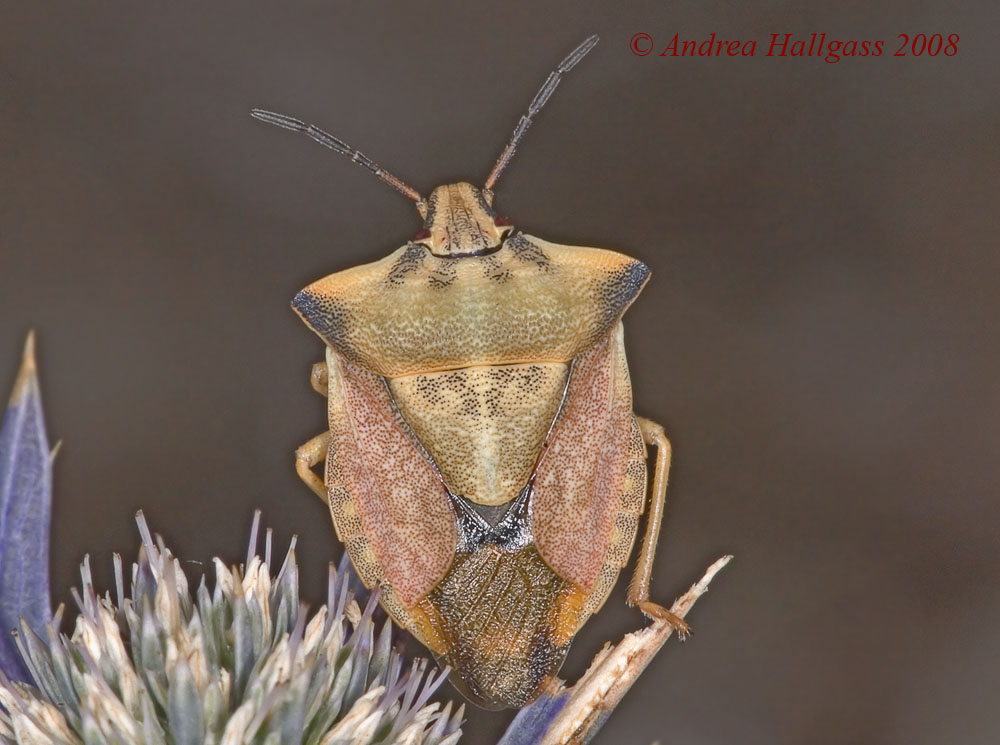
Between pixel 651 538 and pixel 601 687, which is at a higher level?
pixel 651 538

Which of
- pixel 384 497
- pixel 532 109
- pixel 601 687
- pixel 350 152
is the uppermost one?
pixel 532 109

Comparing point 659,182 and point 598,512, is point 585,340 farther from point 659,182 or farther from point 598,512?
point 659,182

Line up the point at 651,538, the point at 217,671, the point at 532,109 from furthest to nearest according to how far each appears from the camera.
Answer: the point at 532,109
the point at 651,538
the point at 217,671

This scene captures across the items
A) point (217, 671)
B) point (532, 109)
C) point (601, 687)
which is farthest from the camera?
point (532, 109)

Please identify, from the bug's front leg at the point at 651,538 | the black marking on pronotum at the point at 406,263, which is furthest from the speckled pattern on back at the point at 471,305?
the bug's front leg at the point at 651,538

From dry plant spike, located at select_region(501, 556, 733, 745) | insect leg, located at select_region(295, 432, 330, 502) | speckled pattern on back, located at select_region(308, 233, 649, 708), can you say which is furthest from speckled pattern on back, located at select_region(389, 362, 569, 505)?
dry plant spike, located at select_region(501, 556, 733, 745)

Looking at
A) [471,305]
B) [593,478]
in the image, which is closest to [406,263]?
[471,305]

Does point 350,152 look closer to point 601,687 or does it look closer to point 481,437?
point 481,437
